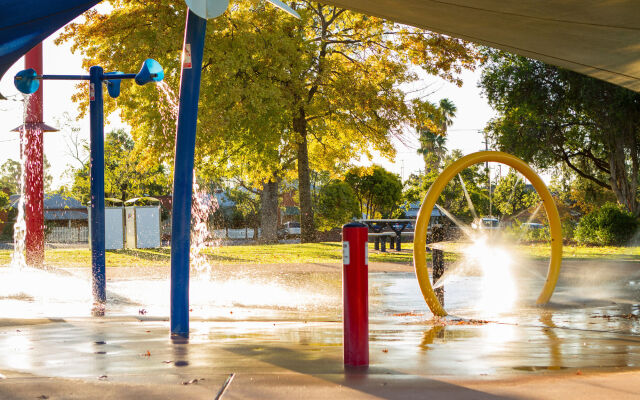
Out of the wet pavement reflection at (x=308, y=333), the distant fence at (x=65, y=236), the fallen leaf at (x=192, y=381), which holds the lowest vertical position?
the wet pavement reflection at (x=308, y=333)

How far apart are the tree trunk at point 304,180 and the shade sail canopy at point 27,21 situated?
18.5m

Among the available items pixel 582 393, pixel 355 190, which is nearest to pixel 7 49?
pixel 582 393

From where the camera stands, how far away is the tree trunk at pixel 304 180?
2491 cm

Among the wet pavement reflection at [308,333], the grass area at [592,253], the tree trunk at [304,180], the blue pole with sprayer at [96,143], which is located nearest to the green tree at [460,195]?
the tree trunk at [304,180]

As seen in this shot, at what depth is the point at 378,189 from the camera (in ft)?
A: 149

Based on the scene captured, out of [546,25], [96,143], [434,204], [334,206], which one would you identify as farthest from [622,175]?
[96,143]

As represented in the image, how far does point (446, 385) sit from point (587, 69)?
602 centimetres

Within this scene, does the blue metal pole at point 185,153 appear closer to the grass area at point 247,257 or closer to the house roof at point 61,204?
the grass area at point 247,257

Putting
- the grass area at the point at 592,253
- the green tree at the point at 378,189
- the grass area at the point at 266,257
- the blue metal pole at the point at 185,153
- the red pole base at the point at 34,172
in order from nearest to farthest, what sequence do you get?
the blue metal pole at the point at 185,153 < the red pole base at the point at 34,172 < the grass area at the point at 266,257 < the grass area at the point at 592,253 < the green tree at the point at 378,189

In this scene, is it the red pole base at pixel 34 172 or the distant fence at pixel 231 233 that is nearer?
the red pole base at pixel 34 172

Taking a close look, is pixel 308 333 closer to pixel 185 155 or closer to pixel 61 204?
pixel 185 155

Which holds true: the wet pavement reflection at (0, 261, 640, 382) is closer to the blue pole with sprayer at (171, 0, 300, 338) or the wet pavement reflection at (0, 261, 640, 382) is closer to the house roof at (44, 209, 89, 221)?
the blue pole with sprayer at (171, 0, 300, 338)

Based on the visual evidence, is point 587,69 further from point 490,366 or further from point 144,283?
point 144,283

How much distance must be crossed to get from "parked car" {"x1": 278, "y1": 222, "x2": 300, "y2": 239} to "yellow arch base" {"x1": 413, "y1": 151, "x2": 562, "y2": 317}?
1562 inches
